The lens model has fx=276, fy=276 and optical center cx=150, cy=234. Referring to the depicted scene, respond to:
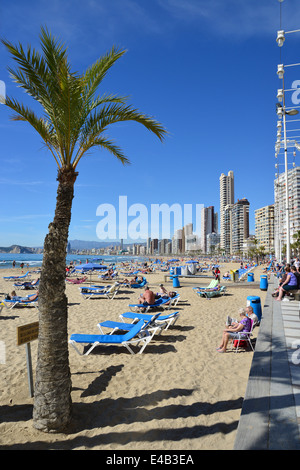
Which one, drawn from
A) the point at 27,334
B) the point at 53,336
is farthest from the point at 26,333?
the point at 53,336

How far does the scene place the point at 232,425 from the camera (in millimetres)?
3541

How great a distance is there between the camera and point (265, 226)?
125 meters

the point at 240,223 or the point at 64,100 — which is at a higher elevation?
the point at 240,223

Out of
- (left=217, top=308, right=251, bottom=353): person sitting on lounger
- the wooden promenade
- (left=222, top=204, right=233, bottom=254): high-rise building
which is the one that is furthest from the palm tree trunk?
(left=222, top=204, right=233, bottom=254): high-rise building

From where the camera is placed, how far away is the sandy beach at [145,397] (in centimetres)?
333

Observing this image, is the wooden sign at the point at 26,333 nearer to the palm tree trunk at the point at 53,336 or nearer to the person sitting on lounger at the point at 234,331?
the palm tree trunk at the point at 53,336

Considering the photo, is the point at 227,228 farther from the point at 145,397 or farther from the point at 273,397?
the point at 273,397

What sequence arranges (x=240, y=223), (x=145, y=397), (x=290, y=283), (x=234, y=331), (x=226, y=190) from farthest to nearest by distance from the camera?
1. (x=226, y=190)
2. (x=240, y=223)
3. (x=290, y=283)
4. (x=234, y=331)
5. (x=145, y=397)

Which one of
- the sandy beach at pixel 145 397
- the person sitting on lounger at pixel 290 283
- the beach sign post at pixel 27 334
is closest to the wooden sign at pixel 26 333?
the beach sign post at pixel 27 334

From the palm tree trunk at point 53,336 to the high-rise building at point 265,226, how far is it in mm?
122448

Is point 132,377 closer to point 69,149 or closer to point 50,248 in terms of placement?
point 50,248

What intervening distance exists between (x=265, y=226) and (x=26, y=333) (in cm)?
13259

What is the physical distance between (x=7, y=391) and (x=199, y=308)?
26.7 ft
